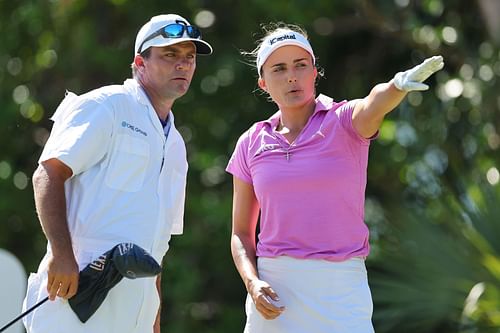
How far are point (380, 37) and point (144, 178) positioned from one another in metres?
7.14

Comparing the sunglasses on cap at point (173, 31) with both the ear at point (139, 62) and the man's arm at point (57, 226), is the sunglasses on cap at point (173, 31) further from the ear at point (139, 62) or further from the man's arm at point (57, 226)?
the man's arm at point (57, 226)

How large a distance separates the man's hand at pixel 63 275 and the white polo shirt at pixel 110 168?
115 mm

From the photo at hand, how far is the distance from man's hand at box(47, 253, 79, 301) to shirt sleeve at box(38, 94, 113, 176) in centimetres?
31

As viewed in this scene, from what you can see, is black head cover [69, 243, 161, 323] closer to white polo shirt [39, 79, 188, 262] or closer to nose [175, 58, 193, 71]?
white polo shirt [39, 79, 188, 262]

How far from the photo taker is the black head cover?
3.95 meters

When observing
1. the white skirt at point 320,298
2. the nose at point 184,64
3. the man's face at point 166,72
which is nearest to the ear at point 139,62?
the man's face at point 166,72

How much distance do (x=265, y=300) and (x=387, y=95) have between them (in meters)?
0.82

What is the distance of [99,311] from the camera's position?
4.09 m

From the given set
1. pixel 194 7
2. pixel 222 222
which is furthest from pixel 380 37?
pixel 222 222

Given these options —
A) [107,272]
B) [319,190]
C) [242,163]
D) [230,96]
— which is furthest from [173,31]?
[230,96]

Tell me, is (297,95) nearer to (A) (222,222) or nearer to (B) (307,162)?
(B) (307,162)

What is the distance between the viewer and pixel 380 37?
11094mm

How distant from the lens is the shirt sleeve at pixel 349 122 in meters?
4.22

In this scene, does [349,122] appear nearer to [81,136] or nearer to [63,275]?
[81,136]
